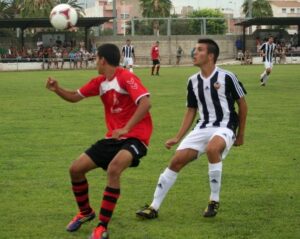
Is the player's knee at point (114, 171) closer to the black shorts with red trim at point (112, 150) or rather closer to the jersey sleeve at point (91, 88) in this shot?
the black shorts with red trim at point (112, 150)

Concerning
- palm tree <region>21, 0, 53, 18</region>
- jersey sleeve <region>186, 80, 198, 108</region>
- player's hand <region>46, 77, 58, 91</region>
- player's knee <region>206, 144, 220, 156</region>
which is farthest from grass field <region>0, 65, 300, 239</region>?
palm tree <region>21, 0, 53, 18</region>

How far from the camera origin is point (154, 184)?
372 inches

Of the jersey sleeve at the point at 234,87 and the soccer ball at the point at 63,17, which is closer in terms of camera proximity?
the jersey sleeve at the point at 234,87

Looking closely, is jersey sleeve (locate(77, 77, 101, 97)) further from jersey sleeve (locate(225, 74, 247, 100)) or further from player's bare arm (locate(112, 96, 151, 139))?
jersey sleeve (locate(225, 74, 247, 100))

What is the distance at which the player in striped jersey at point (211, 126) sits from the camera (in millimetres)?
7688

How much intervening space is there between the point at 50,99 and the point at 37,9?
192 ft

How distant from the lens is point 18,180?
32.0ft

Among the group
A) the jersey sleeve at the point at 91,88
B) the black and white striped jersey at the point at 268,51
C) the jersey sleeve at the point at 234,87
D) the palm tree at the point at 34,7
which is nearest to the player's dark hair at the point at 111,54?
the jersey sleeve at the point at 91,88

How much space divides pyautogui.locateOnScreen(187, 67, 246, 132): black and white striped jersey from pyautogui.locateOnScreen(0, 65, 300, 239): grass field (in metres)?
1.04

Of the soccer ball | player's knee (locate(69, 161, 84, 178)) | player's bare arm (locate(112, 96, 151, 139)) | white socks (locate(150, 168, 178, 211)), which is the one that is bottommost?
white socks (locate(150, 168, 178, 211))

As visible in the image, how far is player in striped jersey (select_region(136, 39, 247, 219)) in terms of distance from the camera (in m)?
7.69

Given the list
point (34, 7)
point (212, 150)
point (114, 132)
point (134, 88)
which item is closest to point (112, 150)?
point (114, 132)

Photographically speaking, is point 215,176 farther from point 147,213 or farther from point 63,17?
point 63,17

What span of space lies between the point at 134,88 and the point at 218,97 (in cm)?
126
